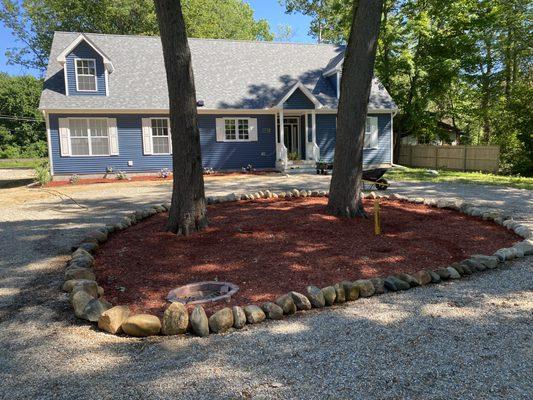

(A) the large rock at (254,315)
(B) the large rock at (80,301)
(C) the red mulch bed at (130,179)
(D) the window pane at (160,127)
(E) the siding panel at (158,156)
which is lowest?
(A) the large rock at (254,315)

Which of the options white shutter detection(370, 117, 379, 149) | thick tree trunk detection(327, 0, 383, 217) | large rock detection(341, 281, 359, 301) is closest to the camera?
large rock detection(341, 281, 359, 301)

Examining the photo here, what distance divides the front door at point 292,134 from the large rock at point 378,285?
17.7 meters

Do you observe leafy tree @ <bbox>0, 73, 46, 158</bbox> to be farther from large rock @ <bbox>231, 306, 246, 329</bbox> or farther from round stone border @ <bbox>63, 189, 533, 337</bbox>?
large rock @ <bbox>231, 306, 246, 329</bbox>

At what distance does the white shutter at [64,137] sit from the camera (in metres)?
17.9

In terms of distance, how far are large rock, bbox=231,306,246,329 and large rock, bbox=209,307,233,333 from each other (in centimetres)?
4

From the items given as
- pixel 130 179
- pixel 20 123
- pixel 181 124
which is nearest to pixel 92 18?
pixel 20 123

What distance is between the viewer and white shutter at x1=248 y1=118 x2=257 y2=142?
20.3 meters

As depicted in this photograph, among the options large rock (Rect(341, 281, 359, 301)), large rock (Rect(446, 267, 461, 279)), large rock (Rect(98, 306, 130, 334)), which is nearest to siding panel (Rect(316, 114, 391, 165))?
large rock (Rect(446, 267, 461, 279))

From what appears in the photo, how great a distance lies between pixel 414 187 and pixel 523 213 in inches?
194

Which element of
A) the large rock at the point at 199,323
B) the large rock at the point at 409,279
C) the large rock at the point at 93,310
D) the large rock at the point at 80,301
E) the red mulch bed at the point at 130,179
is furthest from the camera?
the red mulch bed at the point at 130,179

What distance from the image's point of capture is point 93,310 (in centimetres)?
398

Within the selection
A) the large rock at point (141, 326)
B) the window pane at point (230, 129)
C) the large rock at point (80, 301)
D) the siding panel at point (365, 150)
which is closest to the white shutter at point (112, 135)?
the window pane at point (230, 129)

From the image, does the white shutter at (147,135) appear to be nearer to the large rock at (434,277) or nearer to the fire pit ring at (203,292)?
the fire pit ring at (203,292)

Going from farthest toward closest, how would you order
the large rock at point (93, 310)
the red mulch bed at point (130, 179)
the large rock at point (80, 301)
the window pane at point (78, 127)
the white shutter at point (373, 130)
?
the white shutter at point (373, 130) → the window pane at point (78, 127) → the red mulch bed at point (130, 179) → the large rock at point (80, 301) → the large rock at point (93, 310)
